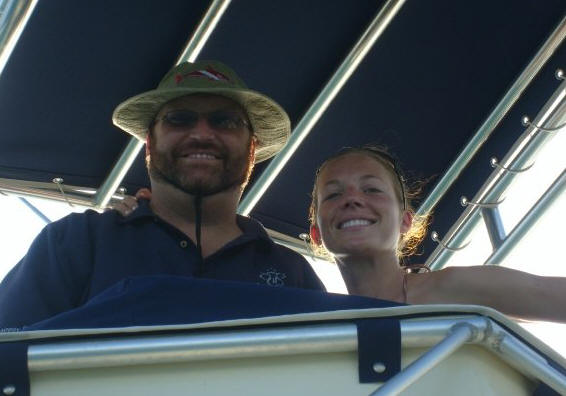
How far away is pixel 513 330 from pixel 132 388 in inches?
20.7

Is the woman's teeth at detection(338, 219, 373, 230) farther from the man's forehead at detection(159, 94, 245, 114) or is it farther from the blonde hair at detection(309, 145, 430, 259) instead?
the man's forehead at detection(159, 94, 245, 114)

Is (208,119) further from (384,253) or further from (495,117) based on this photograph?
(495,117)

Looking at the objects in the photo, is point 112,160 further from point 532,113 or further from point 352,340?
point 352,340

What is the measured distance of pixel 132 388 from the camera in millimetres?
1598

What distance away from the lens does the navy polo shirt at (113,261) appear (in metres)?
2.38

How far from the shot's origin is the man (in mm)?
2430

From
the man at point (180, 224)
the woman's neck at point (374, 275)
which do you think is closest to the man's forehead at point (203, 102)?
the man at point (180, 224)

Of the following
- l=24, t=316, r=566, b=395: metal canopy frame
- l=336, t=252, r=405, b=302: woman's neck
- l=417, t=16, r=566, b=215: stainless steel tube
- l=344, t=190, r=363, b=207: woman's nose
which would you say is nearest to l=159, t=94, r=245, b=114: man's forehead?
l=344, t=190, r=363, b=207: woman's nose

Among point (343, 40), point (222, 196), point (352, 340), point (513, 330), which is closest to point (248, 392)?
point (352, 340)

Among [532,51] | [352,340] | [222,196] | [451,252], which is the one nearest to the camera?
[352,340]

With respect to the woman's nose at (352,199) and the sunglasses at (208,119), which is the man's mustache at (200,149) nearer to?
the sunglasses at (208,119)

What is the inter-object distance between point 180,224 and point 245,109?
379mm

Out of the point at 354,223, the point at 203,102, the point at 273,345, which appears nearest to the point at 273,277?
the point at 354,223

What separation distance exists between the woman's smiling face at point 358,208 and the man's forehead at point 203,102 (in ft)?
1.00
